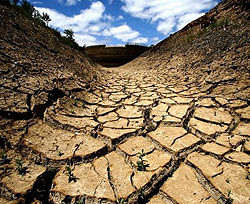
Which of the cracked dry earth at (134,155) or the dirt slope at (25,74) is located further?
the dirt slope at (25,74)

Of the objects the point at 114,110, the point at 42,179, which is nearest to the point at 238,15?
the point at 114,110

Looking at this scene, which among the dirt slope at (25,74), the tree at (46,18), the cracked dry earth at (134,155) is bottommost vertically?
the cracked dry earth at (134,155)

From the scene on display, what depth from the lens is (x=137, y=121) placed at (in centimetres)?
152

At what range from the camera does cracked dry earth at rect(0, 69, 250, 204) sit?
2.72 ft

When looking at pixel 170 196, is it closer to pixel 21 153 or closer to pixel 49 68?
pixel 21 153

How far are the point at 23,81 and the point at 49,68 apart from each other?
0.60 m

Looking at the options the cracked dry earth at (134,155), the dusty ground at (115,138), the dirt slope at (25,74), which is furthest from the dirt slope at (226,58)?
the dirt slope at (25,74)

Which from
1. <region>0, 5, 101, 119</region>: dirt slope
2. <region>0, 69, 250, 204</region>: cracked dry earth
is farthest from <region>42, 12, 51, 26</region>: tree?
<region>0, 69, 250, 204</region>: cracked dry earth

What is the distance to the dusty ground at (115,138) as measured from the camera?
2.77ft

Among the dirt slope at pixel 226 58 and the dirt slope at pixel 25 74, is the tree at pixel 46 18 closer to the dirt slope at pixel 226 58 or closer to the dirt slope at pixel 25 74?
the dirt slope at pixel 25 74

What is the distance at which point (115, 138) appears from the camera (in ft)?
4.08

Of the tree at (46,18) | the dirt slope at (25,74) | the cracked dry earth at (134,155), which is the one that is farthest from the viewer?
the tree at (46,18)

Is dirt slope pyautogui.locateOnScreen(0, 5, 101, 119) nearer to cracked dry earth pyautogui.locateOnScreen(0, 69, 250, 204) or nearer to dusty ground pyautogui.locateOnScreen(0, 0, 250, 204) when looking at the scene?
dusty ground pyautogui.locateOnScreen(0, 0, 250, 204)

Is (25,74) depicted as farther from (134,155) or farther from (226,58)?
(226,58)
